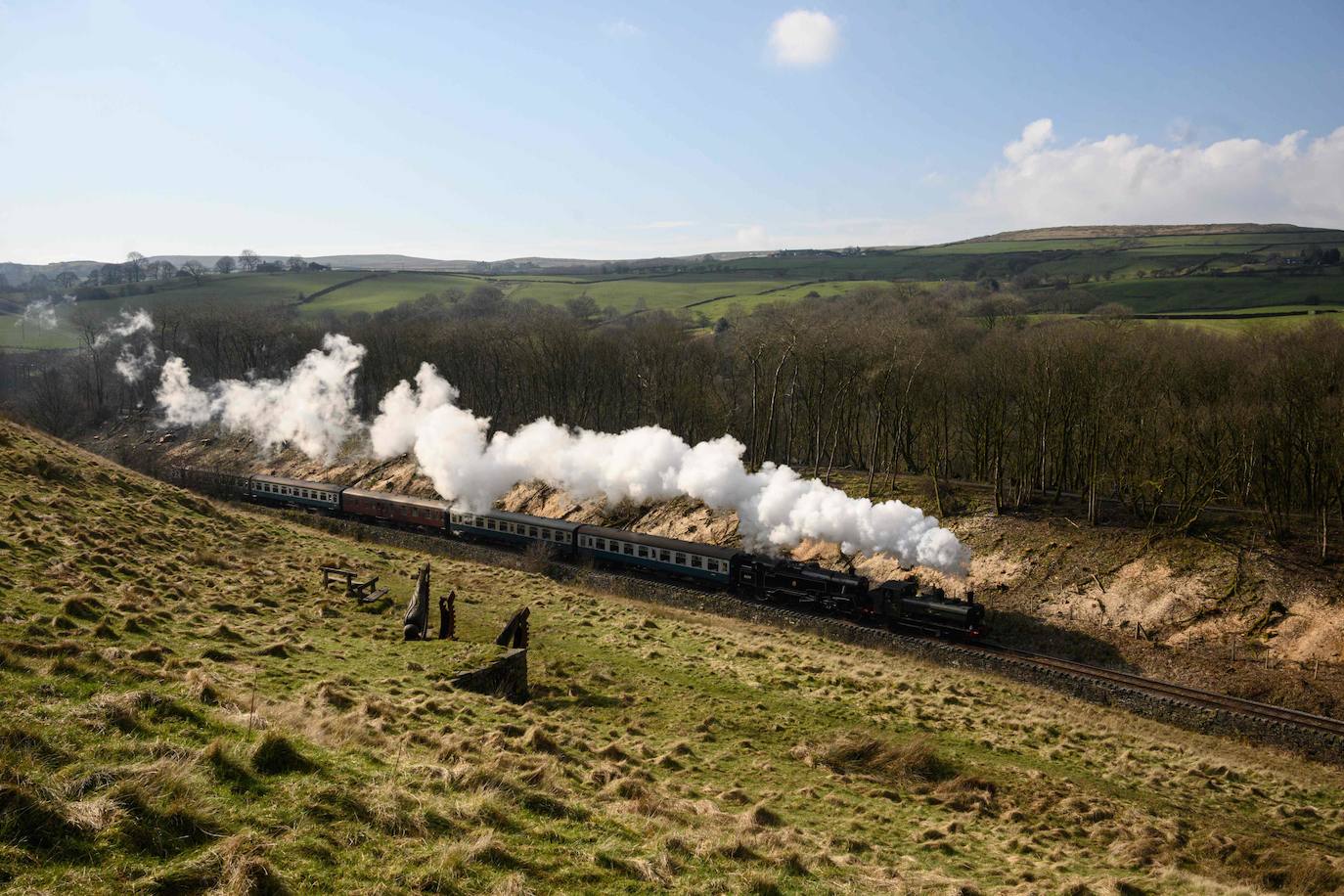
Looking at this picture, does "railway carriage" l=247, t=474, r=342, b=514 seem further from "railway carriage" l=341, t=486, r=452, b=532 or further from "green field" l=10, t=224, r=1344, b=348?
"green field" l=10, t=224, r=1344, b=348

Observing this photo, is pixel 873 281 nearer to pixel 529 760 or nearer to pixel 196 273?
pixel 529 760

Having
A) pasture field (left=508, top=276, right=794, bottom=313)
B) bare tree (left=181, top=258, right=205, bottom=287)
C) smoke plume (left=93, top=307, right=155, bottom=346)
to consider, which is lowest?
smoke plume (left=93, top=307, right=155, bottom=346)

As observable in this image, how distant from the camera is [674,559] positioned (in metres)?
38.0

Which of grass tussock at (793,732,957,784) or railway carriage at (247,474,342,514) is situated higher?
railway carriage at (247,474,342,514)

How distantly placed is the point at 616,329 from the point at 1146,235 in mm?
134561

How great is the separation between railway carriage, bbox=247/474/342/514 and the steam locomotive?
0.07 meters

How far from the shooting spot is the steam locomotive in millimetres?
32031

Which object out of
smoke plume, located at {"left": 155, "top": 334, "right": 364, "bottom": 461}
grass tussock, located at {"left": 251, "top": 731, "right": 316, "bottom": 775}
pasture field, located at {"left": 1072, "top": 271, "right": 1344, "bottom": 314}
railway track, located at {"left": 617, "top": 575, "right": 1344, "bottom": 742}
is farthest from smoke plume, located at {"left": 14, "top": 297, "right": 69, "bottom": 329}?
pasture field, located at {"left": 1072, "top": 271, "right": 1344, "bottom": 314}

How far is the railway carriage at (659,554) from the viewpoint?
3647cm

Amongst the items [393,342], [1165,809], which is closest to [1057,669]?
[1165,809]

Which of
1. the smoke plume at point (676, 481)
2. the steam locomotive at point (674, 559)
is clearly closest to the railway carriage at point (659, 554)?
the steam locomotive at point (674, 559)

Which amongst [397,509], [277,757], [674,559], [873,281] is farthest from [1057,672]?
[873,281]

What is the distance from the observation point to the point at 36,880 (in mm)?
7020

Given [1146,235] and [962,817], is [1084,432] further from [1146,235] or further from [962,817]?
[1146,235]
